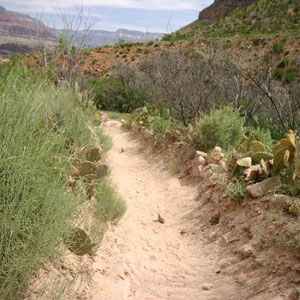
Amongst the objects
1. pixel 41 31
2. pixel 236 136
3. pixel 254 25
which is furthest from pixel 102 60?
pixel 236 136

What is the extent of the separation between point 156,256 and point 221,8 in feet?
246

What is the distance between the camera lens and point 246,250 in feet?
10.7

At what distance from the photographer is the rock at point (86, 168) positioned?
393 cm

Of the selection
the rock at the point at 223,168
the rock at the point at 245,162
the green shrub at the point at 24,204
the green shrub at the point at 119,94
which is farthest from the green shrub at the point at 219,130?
the green shrub at the point at 119,94

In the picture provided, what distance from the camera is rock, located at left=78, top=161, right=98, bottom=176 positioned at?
155 inches

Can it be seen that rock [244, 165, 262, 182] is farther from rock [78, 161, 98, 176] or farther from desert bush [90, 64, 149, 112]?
desert bush [90, 64, 149, 112]

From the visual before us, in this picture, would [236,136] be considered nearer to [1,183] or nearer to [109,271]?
[109,271]

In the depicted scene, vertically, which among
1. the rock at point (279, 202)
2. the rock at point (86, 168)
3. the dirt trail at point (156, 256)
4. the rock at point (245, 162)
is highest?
the rock at point (245, 162)

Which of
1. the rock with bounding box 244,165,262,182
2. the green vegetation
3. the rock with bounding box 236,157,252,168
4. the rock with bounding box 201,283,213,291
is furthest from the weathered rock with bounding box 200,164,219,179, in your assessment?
the green vegetation

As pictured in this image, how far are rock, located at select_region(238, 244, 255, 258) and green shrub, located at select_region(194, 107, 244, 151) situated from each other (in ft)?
10.7

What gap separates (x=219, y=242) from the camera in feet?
12.6

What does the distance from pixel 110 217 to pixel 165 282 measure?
110 centimetres

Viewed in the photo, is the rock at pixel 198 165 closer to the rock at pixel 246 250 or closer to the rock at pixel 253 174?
the rock at pixel 253 174

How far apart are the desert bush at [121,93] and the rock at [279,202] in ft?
43.7
